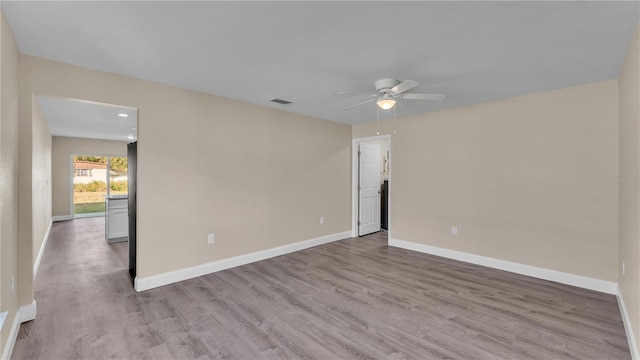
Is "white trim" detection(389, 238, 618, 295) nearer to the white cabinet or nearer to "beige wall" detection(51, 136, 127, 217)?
the white cabinet

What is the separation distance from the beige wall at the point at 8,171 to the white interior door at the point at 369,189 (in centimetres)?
492

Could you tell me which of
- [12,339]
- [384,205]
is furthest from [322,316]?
[384,205]

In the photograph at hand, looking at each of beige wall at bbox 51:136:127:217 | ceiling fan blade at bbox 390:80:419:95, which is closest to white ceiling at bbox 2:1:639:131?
ceiling fan blade at bbox 390:80:419:95

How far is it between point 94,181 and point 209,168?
25.2 ft

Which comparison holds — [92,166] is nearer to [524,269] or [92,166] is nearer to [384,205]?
[384,205]

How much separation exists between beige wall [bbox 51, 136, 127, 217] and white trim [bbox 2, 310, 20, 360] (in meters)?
7.33

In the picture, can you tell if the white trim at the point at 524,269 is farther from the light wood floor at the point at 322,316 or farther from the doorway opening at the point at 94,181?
the doorway opening at the point at 94,181

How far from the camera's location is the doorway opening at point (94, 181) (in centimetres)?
852

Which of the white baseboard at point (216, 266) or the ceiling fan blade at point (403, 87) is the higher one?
the ceiling fan blade at point (403, 87)

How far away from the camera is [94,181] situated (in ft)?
29.3

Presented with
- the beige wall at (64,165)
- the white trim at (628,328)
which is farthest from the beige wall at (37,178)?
the white trim at (628,328)

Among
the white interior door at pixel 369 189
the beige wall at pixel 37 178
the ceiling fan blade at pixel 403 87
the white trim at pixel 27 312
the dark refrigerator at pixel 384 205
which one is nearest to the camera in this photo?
the white trim at pixel 27 312

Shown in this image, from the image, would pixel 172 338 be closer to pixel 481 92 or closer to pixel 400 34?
pixel 400 34

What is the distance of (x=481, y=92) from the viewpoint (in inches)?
139
